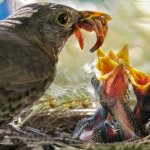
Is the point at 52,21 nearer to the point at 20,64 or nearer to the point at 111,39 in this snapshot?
the point at 20,64

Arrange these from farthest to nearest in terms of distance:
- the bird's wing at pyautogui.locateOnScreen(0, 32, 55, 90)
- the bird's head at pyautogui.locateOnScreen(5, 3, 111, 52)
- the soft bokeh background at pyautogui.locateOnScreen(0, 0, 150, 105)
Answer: the soft bokeh background at pyautogui.locateOnScreen(0, 0, 150, 105)
the bird's head at pyautogui.locateOnScreen(5, 3, 111, 52)
the bird's wing at pyautogui.locateOnScreen(0, 32, 55, 90)

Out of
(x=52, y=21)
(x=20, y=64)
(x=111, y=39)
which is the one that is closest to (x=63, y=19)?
(x=52, y=21)

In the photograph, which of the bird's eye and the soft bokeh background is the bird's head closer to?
the bird's eye

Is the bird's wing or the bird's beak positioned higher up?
the bird's beak

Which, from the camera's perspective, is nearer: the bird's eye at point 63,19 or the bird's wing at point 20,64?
the bird's wing at point 20,64

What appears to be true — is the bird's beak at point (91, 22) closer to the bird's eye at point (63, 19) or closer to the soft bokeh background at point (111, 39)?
the bird's eye at point (63, 19)

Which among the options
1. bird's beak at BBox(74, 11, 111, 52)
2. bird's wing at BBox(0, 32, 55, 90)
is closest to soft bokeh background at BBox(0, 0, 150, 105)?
bird's beak at BBox(74, 11, 111, 52)

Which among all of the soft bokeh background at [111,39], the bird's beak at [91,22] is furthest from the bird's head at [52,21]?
the soft bokeh background at [111,39]

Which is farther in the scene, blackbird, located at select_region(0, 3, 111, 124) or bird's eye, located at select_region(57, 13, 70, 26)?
bird's eye, located at select_region(57, 13, 70, 26)
